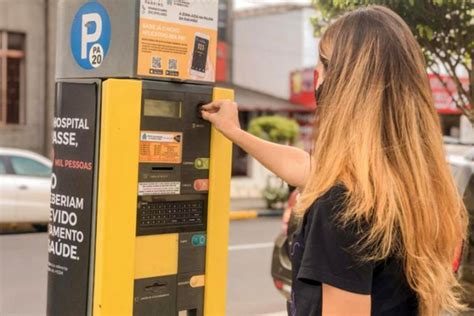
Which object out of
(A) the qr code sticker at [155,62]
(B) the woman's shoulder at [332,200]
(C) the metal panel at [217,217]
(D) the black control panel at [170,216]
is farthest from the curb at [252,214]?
(B) the woman's shoulder at [332,200]

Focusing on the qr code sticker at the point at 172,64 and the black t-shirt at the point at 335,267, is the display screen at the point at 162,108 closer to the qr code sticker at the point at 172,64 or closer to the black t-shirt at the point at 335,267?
the qr code sticker at the point at 172,64

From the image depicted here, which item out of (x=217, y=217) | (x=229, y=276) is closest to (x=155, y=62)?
(x=217, y=217)

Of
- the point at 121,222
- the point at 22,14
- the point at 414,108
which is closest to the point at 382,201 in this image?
the point at 414,108

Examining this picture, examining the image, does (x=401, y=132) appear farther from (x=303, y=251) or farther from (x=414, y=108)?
(x=303, y=251)

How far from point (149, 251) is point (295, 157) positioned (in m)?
0.70

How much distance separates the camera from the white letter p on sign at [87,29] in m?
2.74

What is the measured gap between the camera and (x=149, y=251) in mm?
2717

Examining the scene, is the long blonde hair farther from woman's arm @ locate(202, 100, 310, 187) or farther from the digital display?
the digital display

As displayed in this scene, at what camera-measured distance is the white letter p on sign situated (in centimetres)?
274

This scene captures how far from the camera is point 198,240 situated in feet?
9.42

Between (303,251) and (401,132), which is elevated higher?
(401,132)

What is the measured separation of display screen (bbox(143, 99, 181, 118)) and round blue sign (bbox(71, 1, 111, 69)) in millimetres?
272

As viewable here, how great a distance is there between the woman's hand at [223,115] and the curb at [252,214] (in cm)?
1093

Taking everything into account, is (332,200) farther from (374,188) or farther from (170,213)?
(170,213)
